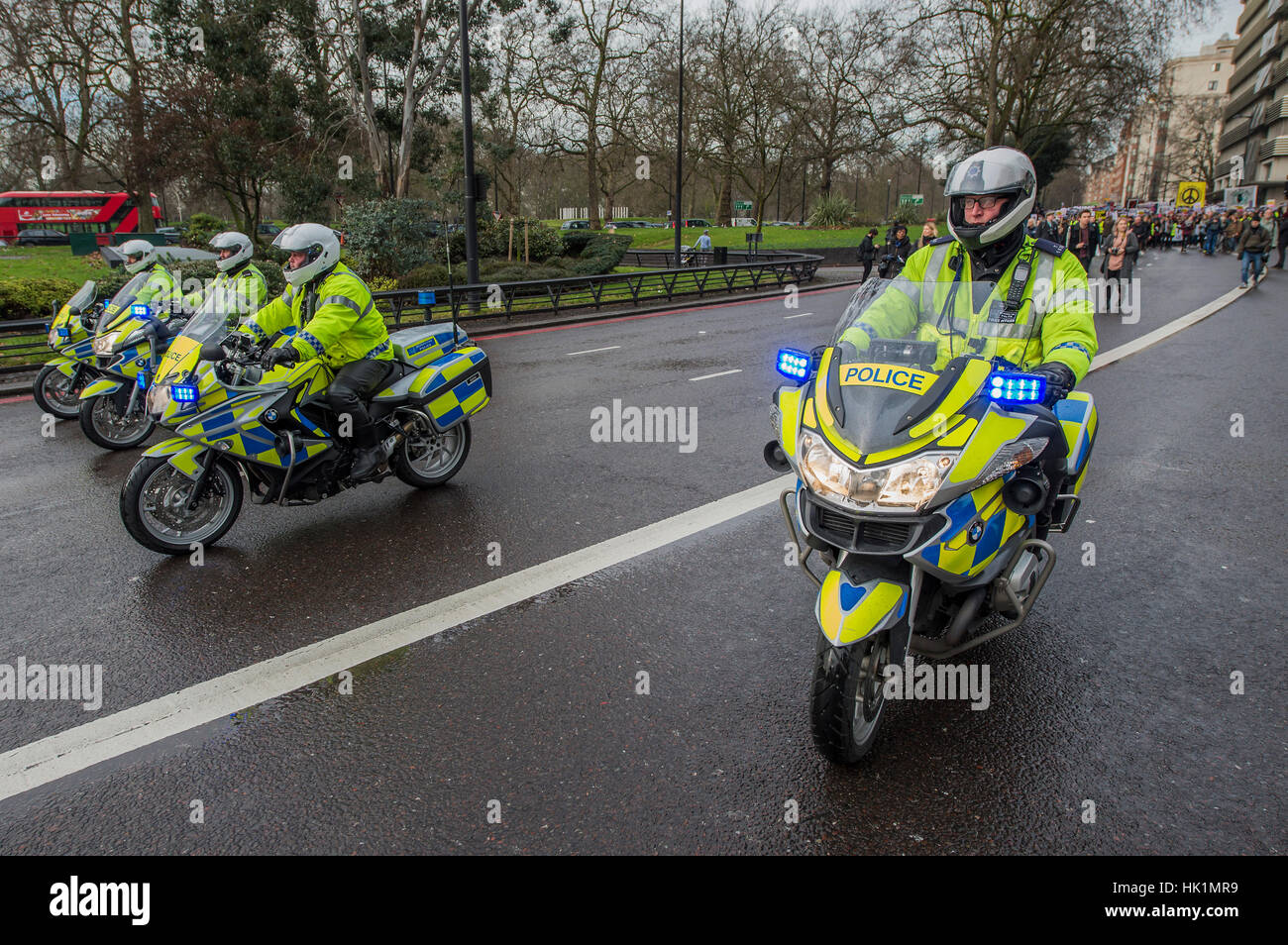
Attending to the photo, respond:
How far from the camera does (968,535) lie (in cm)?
306

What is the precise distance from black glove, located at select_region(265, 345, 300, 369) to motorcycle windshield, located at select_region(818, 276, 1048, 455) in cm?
354

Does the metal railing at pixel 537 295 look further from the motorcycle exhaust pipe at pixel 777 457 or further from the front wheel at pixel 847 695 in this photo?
the front wheel at pixel 847 695

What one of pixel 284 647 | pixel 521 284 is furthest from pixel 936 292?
pixel 521 284

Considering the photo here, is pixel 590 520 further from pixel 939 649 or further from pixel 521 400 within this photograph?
pixel 521 400

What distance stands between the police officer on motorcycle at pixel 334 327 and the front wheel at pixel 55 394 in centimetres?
468

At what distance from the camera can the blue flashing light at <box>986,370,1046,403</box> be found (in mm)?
2863

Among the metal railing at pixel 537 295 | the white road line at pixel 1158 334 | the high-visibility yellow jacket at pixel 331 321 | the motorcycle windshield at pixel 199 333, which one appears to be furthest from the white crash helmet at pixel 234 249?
the white road line at pixel 1158 334

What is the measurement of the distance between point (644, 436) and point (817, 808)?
5.29m

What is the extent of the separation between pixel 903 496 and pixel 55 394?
379 inches

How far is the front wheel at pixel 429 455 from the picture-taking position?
641 cm

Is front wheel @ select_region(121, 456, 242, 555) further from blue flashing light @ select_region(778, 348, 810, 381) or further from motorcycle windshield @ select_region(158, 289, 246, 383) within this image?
blue flashing light @ select_region(778, 348, 810, 381)

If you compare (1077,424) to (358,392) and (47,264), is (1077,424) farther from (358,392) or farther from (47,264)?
(47,264)

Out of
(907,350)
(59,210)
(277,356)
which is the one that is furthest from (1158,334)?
(59,210)

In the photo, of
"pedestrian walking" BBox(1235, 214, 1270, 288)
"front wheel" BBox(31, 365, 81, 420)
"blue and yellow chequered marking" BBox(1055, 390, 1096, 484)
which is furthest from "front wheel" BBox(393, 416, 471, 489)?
"pedestrian walking" BBox(1235, 214, 1270, 288)
